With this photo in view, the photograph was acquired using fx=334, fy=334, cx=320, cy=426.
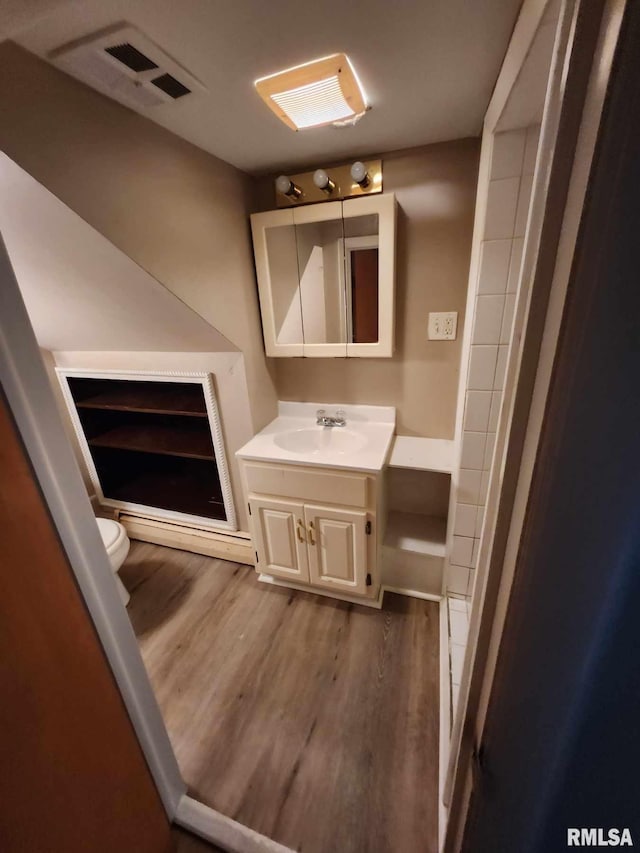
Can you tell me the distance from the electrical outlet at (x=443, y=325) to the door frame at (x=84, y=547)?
52.8 inches

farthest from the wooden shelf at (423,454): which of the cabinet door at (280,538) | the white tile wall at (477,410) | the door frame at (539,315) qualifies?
the door frame at (539,315)

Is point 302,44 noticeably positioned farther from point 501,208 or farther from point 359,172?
point 501,208

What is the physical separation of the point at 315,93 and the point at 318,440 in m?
1.24

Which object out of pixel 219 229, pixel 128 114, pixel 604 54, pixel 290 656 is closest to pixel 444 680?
pixel 290 656

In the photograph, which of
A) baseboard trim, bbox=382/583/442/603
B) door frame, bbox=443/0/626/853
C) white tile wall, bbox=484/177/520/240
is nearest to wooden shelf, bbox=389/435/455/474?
baseboard trim, bbox=382/583/442/603

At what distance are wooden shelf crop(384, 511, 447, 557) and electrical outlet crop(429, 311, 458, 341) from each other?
91cm

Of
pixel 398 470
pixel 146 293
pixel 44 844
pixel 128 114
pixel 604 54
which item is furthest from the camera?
pixel 398 470

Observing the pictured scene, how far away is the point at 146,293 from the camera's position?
120 centimetres

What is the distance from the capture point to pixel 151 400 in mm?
1989

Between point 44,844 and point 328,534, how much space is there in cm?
104

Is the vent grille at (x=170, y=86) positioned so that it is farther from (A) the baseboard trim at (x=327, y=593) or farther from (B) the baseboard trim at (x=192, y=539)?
(A) the baseboard trim at (x=327, y=593)

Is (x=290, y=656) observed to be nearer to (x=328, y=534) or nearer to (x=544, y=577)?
(x=328, y=534)

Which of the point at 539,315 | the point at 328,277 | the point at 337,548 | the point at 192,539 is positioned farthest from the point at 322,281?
the point at 192,539

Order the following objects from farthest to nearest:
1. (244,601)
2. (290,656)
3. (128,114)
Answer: (244,601), (290,656), (128,114)
